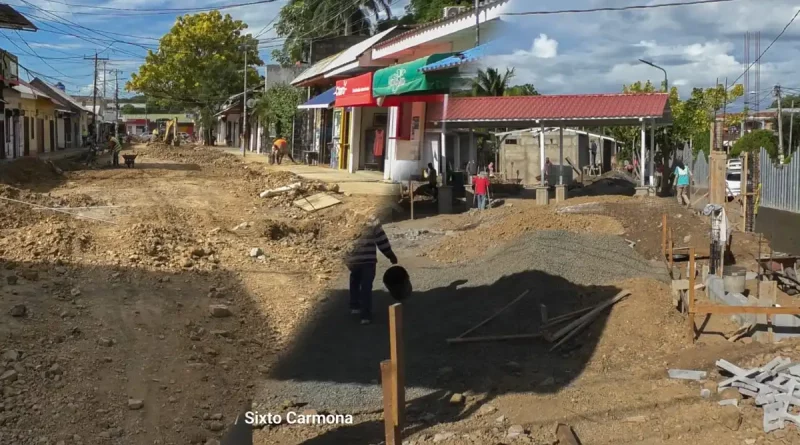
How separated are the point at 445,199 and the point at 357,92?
7.07 m

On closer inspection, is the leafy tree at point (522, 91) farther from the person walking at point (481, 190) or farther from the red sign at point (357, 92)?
the person walking at point (481, 190)

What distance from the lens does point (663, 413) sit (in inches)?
227

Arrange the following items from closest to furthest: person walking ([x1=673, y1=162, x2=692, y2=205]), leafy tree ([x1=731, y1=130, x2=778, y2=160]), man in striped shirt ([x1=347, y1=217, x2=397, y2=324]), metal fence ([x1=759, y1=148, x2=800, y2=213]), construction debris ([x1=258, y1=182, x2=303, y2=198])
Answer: man in striped shirt ([x1=347, y1=217, x2=397, y2=324]) → construction debris ([x1=258, y1=182, x2=303, y2=198]) → person walking ([x1=673, y1=162, x2=692, y2=205]) → metal fence ([x1=759, y1=148, x2=800, y2=213]) → leafy tree ([x1=731, y1=130, x2=778, y2=160])

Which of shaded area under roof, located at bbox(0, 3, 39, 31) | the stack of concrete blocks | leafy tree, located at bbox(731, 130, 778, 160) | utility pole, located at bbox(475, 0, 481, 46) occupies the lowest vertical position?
the stack of concrete blocks

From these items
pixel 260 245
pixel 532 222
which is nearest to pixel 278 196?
pixel 260 245

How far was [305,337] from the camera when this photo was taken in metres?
6.27

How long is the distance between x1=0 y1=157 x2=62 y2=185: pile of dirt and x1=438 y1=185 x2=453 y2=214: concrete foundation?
8.30 metres

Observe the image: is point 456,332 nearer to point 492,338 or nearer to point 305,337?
point 492,338

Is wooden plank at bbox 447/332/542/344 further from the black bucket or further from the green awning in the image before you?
the green awning

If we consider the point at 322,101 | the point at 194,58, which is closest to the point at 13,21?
the point at 322,101

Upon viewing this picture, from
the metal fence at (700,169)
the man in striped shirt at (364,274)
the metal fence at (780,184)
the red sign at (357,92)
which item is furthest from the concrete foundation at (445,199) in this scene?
the metal fence at (700,169)

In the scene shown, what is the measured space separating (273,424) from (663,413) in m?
2.67

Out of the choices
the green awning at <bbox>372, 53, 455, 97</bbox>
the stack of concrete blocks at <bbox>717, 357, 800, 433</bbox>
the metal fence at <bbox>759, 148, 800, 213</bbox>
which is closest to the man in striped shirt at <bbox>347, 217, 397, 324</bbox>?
the green awning at <bbox>372, 53, 455, 97</bbox>

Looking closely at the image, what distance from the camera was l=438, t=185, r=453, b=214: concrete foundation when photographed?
44.8ft
